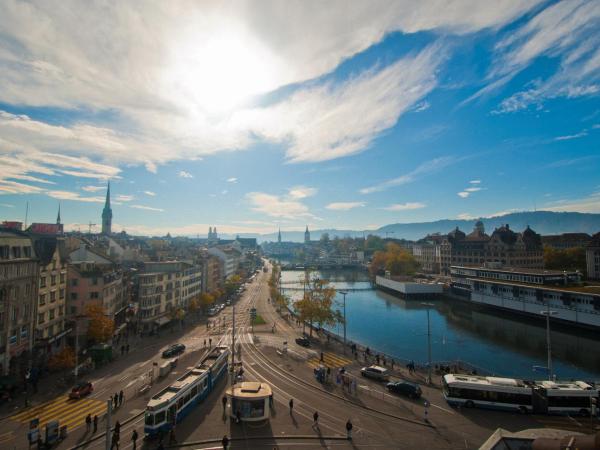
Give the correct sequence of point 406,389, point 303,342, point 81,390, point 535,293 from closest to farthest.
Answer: point 406,389, point 81,390, point 303,342, point 535,293

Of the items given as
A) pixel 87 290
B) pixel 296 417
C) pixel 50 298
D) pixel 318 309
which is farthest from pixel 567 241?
pixel 50 298

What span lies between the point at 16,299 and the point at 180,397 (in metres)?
25.4

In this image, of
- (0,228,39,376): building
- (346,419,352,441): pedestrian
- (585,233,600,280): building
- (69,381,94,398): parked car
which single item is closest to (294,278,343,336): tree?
(69,381,94,398): parked car

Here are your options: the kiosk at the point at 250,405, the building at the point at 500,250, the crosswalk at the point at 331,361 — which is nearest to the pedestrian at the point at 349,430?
the kiosk at the point at 250,405

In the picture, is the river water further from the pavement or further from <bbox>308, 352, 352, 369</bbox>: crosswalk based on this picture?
the pavement

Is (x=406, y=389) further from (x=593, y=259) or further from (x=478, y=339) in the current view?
(x=593, y=259)

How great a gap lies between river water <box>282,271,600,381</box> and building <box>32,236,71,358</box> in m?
48.1

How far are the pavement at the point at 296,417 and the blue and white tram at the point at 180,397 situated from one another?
828 mm

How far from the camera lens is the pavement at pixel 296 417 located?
2545 centimetres

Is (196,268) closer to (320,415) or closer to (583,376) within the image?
(320,415)

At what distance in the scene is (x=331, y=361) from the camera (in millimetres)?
46000

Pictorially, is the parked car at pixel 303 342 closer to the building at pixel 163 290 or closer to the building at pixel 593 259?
the building at pixel 163 290

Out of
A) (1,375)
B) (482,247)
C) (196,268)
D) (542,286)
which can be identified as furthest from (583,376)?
(482,247)

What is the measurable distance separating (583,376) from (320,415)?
4192cm
